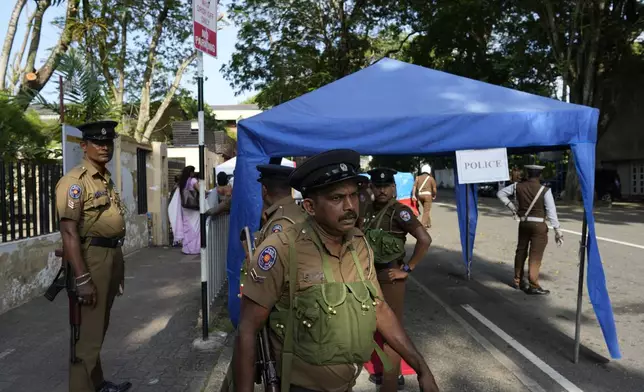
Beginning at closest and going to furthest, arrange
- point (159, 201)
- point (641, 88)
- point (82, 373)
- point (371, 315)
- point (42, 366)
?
point (371, 315) < point (82, 373) < point (42, 366) < point (159, 201) < point (641, 88)

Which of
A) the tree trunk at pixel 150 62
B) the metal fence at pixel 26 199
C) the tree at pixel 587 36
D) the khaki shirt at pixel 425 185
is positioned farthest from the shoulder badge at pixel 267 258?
the tree at pixel 587 36

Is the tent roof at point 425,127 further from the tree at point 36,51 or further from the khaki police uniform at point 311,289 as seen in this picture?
the tree at point 36,51

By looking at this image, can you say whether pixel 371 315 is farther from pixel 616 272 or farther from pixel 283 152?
pixel 616 272

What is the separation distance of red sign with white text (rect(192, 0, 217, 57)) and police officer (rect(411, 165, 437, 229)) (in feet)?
29.8

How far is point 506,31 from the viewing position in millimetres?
23406

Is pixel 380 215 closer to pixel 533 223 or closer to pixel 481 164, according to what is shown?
pixel 481 164

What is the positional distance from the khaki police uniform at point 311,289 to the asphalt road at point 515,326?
2.42 metres

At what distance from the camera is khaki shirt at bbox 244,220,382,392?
201 cm

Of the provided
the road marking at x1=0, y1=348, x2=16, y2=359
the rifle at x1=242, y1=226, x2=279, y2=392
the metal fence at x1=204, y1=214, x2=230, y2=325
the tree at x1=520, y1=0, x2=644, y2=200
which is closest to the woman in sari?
the metal fence at x1=204, y1=214, x2=230, y2=325

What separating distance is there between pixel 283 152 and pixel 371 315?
2852mm

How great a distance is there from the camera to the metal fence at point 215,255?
565 cm

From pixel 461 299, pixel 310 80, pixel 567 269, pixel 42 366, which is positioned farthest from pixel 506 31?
pixel 42 366

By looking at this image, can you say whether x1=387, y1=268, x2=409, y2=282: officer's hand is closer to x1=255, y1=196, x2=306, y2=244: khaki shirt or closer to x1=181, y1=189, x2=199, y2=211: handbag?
x1=255, y1=196, x2=306, y2=244: khaki shirt

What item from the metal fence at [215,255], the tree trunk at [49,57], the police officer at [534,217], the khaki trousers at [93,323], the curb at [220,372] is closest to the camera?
the khaki trousers at [93,323]
